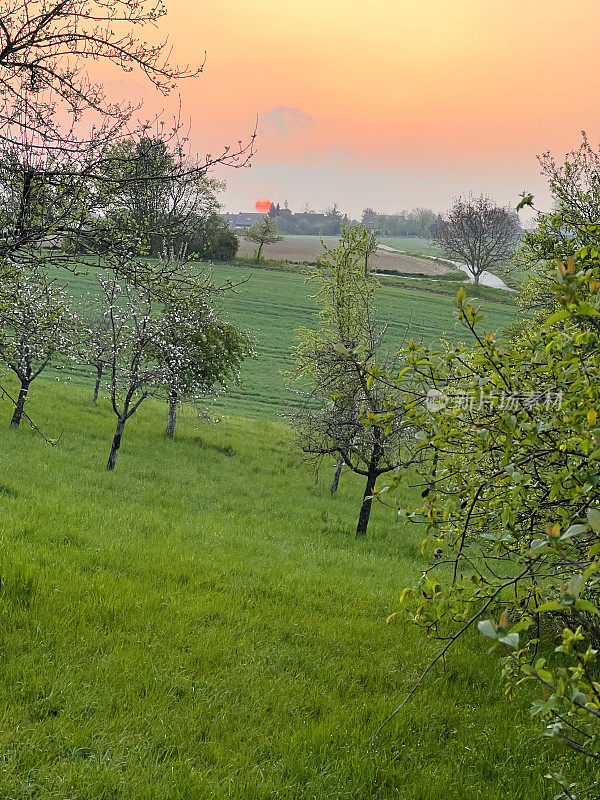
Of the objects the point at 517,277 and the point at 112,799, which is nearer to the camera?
the point at 112,799

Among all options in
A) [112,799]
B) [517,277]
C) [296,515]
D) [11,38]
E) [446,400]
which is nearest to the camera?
[446,400]

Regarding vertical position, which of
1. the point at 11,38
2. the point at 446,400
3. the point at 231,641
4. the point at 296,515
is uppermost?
the point at 11,38

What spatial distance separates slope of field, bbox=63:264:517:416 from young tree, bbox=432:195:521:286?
37.3 feet

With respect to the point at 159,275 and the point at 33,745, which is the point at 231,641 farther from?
the point at 159,275

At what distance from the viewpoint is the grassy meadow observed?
4859mm

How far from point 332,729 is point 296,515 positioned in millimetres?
11710

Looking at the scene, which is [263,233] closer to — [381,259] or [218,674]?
[381,259]

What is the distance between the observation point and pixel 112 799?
4.41 meters

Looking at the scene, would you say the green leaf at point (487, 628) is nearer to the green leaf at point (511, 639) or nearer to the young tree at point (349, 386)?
the green leaf at point (511, 639)

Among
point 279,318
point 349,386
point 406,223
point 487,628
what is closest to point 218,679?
point 487,628

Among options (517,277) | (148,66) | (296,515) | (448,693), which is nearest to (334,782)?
(448,693)

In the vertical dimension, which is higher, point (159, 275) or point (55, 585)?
point (159, 275)

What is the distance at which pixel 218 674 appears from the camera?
628cm

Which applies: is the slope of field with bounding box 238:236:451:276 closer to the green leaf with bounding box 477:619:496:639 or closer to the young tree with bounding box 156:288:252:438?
the young tree with bounding box 156:288:252:438
